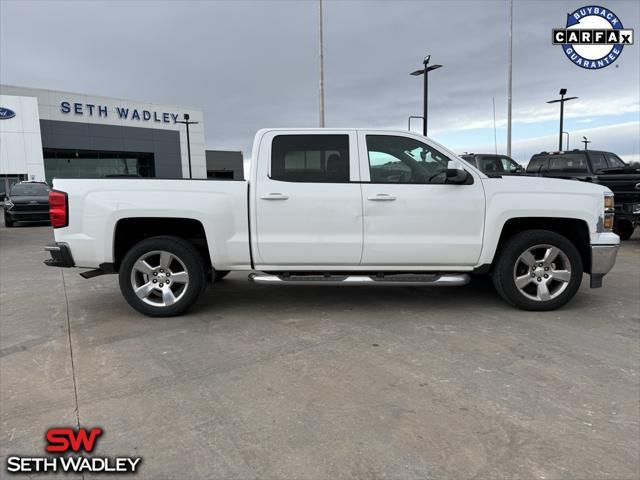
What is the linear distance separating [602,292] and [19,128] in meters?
39.5

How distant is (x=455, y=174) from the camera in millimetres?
4836

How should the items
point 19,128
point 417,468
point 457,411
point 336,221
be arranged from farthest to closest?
1. point 19,128
2. point 336,221
3. point 457,411
4. point 417,468

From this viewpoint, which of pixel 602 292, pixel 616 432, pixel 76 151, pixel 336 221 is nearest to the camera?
pixel 616 432

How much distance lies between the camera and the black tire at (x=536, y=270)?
16.5 ft

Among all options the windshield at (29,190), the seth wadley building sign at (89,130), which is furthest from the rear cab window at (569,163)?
the seth wadley building sign at (89,130)

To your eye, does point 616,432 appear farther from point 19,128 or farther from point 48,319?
point 19,128

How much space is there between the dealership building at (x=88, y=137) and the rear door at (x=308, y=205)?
34.2 metres

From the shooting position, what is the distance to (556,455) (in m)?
2.56

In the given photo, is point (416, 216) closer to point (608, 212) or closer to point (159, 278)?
point (608, 212)

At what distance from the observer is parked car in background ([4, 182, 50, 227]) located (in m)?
16.0

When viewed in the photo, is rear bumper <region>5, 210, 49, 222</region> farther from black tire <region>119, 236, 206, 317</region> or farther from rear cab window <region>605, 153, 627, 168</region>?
rear cab window <region>605, 153, 627, 168</region>

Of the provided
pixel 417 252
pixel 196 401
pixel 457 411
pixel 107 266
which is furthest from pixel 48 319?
pixel 457 411

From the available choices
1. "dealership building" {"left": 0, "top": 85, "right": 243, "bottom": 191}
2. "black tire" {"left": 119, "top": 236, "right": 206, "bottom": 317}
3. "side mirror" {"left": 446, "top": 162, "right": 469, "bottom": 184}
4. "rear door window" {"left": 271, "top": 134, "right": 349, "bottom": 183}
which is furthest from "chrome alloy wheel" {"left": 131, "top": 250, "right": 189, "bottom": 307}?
"dealership building" {"left": 0, "top": 85, "right": 243, "bottom": 191}

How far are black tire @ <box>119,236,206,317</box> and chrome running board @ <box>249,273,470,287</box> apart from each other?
60 cm
